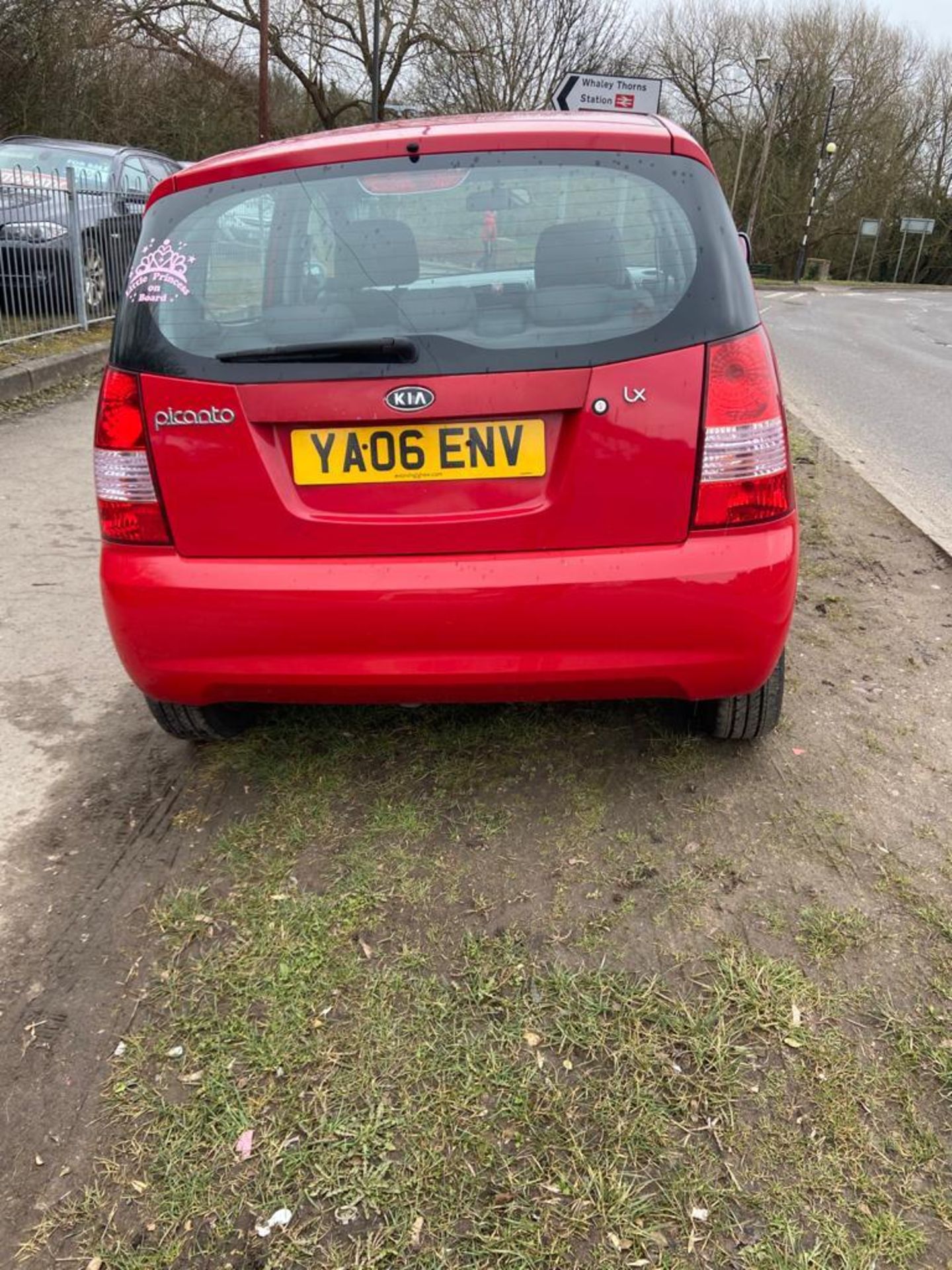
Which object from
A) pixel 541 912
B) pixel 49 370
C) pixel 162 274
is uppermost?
pixel 162 274

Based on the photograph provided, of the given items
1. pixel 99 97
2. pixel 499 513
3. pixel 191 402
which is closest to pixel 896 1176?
pixel 499 513

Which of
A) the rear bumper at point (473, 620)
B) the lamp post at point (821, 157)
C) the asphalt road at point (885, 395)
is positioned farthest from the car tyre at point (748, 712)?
the lamp post at point (821, 157)

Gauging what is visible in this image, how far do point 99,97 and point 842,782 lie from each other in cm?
2437

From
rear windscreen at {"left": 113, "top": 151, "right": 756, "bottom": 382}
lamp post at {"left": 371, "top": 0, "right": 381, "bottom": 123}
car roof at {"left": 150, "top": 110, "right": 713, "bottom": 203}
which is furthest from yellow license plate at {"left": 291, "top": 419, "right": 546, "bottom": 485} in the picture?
lamp post at {"left": 371, "top": 0, "right": 381, "bottom": 123}

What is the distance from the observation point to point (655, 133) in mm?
2236

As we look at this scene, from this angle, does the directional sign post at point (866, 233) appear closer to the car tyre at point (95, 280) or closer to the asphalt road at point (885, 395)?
the asphalt road at point (885, 395)

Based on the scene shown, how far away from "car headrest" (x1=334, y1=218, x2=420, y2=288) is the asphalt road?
11.5ft

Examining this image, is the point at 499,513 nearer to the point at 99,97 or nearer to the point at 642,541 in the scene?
the point at 642,541

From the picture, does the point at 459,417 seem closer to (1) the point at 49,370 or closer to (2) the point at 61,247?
(1) the point at 49,370

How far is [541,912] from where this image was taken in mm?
2246

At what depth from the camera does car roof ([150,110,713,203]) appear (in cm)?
221

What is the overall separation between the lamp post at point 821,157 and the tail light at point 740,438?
3950cm

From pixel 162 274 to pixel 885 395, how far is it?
29.0ft

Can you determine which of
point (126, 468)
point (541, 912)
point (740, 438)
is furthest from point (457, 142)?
point (541, 912)
